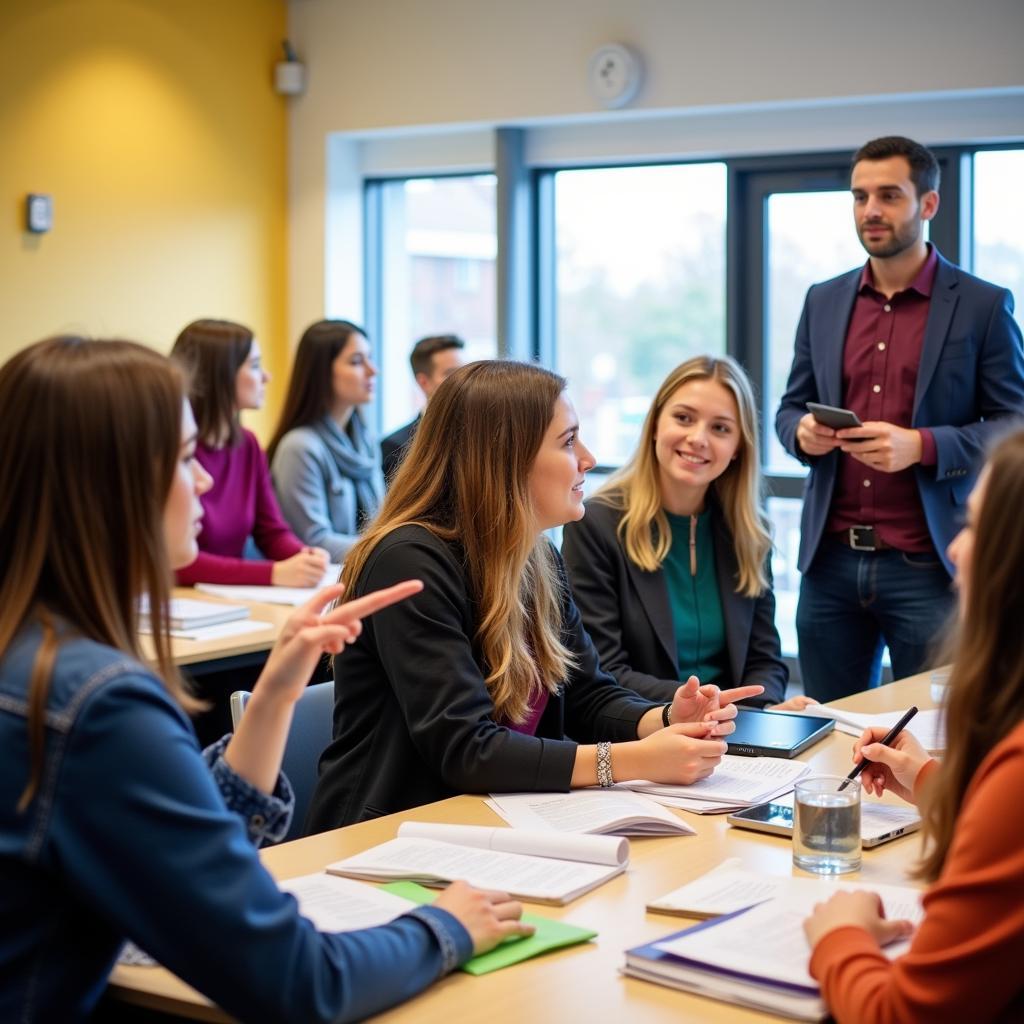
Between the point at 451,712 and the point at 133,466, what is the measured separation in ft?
2.75

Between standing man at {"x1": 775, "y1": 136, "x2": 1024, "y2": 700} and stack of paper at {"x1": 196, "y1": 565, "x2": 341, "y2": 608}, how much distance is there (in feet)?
4.59

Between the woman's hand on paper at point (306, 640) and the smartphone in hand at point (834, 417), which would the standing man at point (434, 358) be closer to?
the smartphone in hand at point (834, 417)

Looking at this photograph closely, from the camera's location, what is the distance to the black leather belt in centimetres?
362

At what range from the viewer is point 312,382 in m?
4.82

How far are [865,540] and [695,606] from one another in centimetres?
81

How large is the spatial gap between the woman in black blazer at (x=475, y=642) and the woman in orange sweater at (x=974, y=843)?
2.24 ft

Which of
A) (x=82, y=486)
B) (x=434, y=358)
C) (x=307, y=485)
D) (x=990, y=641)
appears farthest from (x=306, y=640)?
(x=434, y=358)

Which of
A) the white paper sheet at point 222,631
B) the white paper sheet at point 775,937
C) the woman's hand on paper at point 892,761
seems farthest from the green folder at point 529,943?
the white paper sheet at point 222,631

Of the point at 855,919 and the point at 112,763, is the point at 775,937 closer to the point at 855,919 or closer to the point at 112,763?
the point at 855,919

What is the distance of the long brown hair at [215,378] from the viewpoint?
4137 millimetres

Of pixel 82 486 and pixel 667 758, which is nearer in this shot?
pixel 82 486

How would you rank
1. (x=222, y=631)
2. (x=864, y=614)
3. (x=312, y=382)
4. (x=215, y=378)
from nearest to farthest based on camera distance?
(x=222, y=631) → (x=864, y=614) → (x=215, y=378) → (x=312, y=382)

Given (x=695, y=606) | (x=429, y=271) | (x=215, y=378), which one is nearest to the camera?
(x=695, y=606)

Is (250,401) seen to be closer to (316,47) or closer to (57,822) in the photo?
(316,47)
